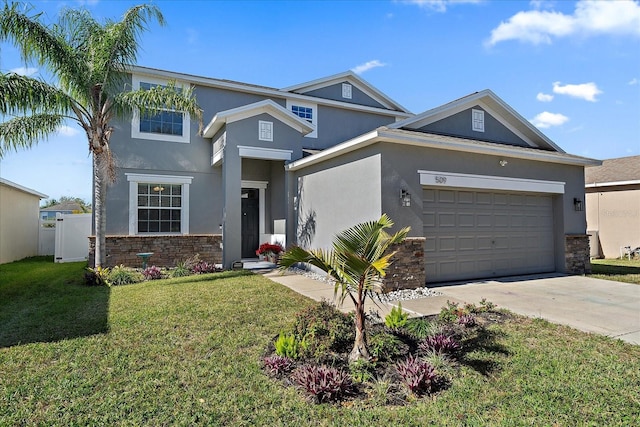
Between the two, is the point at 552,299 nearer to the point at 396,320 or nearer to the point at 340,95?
the point at 396,320

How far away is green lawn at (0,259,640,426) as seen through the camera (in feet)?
10.8

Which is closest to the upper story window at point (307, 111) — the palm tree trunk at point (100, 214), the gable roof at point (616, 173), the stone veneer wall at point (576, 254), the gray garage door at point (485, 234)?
the palm tree trunk at point (100, 214)

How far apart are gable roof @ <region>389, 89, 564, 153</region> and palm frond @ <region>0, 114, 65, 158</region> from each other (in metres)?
9.30

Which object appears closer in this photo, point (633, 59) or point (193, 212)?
point (633, 59)

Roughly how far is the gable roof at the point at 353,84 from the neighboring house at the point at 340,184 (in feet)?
0.26

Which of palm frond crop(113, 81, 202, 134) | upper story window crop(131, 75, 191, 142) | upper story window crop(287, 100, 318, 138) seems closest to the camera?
palm frond crop(113, 81, 202, 134)

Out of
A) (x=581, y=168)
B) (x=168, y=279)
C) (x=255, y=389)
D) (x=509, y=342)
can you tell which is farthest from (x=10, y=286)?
(x=581, y=168)

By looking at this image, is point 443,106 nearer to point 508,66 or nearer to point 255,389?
point 508,66

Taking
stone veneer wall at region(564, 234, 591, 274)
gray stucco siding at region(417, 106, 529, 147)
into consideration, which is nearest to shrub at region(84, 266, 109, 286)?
gray stucco siding at region(417, 106, 529, 147)

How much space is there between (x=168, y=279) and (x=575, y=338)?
9266mm

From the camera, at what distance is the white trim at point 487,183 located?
8.74 metres

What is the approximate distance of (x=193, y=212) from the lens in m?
13.2

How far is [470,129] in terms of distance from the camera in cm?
1124

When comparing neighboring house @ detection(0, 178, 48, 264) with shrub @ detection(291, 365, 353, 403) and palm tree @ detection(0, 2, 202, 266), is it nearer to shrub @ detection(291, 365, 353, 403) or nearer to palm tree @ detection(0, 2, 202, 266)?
palm tree @ detection(0, 2, 202, 266)
